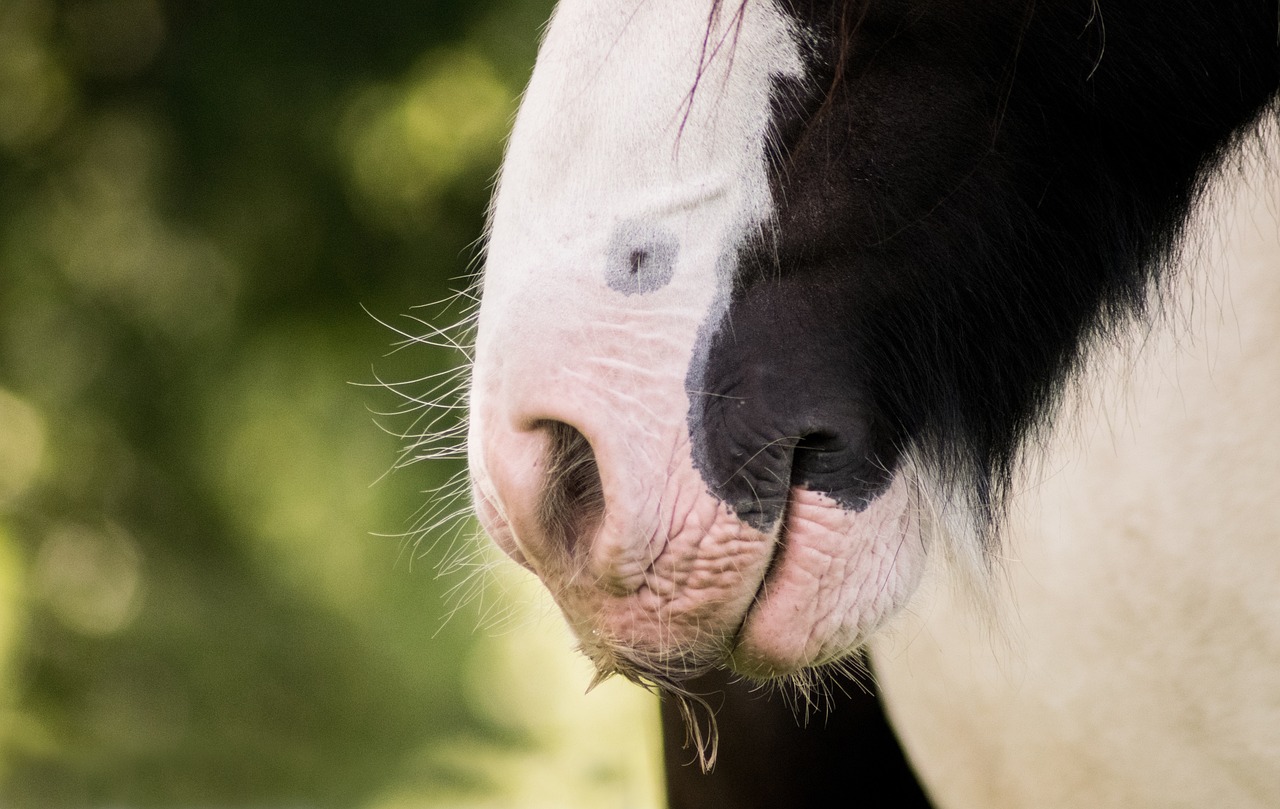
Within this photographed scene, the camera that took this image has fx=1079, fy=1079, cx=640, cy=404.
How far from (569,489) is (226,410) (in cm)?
178

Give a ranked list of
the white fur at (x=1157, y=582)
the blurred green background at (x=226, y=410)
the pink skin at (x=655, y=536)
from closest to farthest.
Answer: the pink skin at (x=655, y=536) < the white fur at (x=1157, y=582) < the blurred green background at (x=226, y=410)

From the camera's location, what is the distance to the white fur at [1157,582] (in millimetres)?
516

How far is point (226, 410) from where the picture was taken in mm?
1992

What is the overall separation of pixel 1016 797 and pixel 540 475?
432 millimetres

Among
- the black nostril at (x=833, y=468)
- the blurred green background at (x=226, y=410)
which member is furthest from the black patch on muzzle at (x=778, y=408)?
the blurred green background at (x=226, y=410)

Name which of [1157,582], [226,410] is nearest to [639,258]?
[1157,582]

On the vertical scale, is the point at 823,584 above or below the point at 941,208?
below

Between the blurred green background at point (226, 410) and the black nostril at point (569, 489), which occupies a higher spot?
the blurred green background at point (226, 410)

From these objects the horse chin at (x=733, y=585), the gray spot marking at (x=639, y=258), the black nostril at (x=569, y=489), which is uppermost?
the gray spot marking at (x=639, y=258)

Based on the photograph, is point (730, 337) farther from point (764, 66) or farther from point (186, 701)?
point (186, 701)

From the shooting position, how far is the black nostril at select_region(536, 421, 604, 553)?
36cm

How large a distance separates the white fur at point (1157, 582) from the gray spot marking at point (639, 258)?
7.1 inches

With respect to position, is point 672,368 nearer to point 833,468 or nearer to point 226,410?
point 833,468

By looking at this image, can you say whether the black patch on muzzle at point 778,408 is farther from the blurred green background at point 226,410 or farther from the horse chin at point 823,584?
the blurred green background at point 226,410
